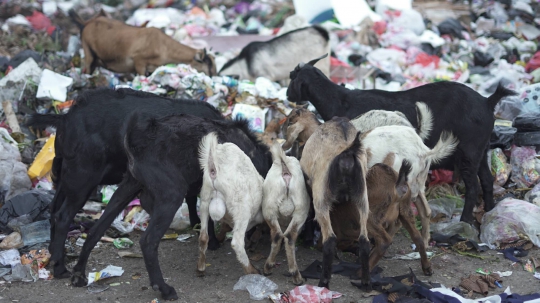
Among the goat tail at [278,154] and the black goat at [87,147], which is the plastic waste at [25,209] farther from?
the goat tail at [278,154]

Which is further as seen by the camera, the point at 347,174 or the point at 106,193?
→ the point at 106,193

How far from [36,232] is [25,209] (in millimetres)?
425

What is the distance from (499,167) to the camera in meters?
6.85

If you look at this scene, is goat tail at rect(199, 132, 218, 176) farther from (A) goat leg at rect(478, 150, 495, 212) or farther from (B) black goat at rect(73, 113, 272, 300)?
(A) goat leg at rect(478, 150, 495, 212)

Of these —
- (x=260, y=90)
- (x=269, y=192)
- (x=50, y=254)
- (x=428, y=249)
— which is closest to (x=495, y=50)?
(x=260, y=90)

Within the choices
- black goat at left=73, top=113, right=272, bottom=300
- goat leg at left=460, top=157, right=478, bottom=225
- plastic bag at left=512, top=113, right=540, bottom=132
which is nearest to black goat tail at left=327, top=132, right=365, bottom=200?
black goat at left=73, top=113, right=272, bottom=300

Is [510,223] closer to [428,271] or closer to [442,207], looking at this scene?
[442,207]

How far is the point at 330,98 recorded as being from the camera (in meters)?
6.53

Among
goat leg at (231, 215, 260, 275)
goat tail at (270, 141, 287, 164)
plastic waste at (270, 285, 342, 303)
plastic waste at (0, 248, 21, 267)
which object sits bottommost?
plastic waste at (0, 248, 21, 267)

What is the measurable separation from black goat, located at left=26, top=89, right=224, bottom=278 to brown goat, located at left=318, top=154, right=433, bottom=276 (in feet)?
4.72

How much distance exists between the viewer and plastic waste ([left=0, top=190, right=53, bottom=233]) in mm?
5996

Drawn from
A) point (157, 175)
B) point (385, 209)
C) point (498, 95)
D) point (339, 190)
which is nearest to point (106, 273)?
point (157, 175)

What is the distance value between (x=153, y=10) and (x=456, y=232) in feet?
36.3

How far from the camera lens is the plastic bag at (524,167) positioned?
673cm
